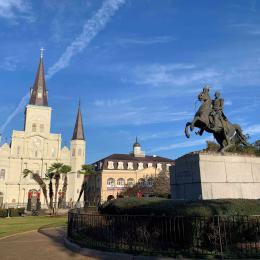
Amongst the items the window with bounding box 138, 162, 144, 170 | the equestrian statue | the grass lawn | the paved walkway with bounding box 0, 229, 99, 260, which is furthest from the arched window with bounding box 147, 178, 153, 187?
the paved walkway with bounding box 0, 229, 99, 260

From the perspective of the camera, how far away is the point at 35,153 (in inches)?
3236

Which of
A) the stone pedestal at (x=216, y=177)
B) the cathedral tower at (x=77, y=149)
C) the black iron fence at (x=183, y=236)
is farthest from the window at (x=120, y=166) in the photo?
the black iron fence at (x=183, y=236)

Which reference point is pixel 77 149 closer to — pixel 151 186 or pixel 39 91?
pixel 39 91

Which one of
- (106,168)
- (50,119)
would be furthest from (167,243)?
(50,119)

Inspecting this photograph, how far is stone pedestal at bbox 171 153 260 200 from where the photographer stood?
1451 cm

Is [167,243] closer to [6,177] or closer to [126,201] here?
[126,201]

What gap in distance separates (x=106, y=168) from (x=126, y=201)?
6668cm

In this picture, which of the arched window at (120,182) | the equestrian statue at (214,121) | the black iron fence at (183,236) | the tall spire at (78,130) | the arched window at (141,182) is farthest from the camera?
the tall spire at (78,130)

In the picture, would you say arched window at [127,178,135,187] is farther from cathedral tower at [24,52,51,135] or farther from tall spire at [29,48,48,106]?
tall spire at [29,48,48,106]

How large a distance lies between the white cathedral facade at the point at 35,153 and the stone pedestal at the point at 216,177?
66404 millimetres

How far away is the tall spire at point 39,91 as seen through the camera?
287ft

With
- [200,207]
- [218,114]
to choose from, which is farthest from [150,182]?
[200,207]

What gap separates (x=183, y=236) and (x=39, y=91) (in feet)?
276

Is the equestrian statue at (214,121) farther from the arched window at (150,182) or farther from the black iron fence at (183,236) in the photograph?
the arched window at (150,182)
